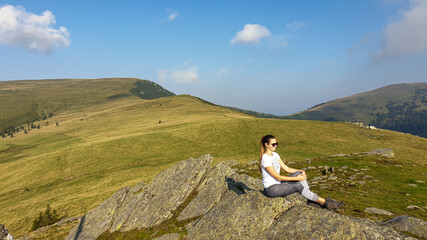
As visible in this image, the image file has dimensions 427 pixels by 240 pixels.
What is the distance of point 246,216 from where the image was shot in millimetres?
12438

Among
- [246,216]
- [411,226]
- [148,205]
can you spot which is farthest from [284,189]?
[148,205]

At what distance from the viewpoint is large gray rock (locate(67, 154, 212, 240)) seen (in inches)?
814

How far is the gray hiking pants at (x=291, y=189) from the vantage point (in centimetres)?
1146

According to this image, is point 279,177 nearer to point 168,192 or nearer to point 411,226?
point 411,226

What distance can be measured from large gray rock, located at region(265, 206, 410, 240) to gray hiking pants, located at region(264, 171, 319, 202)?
80 cm

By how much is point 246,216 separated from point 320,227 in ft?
13.2

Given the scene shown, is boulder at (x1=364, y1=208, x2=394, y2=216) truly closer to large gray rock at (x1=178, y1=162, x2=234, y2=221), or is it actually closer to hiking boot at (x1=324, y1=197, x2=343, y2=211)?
hiking boot at (x1=324, y1=197, x2=343, y2=211)

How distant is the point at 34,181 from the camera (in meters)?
66.9

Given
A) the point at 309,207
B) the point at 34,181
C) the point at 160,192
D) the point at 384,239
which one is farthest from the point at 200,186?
the point at 34,181

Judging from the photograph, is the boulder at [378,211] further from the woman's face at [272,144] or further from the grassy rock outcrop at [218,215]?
the woman's face at [272,144]

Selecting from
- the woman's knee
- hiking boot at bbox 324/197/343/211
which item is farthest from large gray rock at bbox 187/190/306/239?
hiking boot at bbox 324/197/343/211

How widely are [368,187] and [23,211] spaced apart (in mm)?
65126

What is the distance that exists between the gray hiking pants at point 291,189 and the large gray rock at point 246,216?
1.04ft

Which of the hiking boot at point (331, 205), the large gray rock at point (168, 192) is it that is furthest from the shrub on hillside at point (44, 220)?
the hiking boot at point (331, 205)
